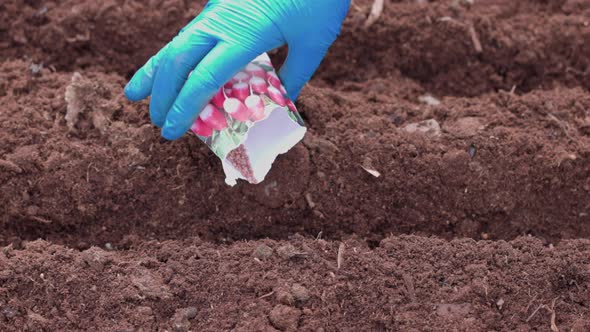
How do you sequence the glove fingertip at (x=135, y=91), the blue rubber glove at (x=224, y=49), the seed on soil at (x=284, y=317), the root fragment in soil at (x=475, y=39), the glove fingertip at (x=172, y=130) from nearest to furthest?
the seed on soil at (x=284, y=317), the blue rubber glove at (x=224, y=49), the glove fingertip at (x=172, y=130), the glove fingertip at (x=135, y=91), the root fragment in soil at (x=475, y=39)

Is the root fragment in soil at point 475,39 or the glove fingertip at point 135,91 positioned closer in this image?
the glove fingertip at point 135,91

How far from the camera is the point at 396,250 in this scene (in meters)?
2.57

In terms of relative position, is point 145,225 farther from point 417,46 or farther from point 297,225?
point 417,46

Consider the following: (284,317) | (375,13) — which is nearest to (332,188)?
(284,317)

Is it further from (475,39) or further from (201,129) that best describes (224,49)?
(475,39)

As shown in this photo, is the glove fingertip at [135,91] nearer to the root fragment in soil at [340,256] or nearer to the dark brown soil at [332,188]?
the dark brown soil at [332,188]

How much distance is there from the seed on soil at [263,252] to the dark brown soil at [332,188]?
2 cm

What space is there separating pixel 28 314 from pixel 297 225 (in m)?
1.10

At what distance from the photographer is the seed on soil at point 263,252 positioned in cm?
250

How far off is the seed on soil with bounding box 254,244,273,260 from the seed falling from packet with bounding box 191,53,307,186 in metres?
0.25

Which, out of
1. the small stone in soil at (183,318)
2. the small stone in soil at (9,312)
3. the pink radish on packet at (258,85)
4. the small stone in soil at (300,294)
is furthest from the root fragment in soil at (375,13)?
the small stone in soil at (9,312)

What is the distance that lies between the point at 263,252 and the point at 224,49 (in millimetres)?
748

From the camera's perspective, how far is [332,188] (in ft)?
9.30

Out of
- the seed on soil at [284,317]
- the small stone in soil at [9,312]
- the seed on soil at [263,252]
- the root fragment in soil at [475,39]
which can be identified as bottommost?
the small stone in soil at [9,312]
